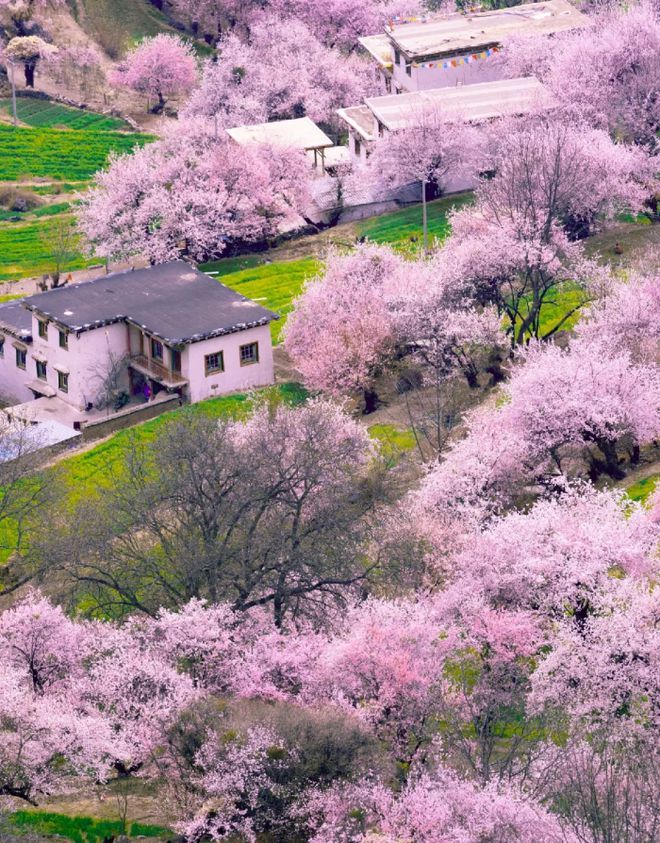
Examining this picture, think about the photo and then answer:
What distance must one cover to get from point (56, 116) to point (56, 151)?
8428 mm

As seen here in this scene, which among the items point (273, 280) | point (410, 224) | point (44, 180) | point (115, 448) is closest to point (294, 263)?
point (273, 280)

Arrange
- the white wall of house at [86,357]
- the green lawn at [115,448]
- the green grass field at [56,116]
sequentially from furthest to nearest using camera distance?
the green grass field at [56,116] < the white wall of house at [86,357] < the green lawn at [115,448]

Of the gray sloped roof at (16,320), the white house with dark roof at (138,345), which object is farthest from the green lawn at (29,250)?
the white house with dark roof at (138,345)

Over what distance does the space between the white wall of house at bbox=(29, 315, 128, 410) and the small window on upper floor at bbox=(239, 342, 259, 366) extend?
19.5 feet

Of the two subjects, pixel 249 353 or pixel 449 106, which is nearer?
pixel 249 353

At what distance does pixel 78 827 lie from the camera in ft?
196

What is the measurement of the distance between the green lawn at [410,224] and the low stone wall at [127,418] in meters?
21.5

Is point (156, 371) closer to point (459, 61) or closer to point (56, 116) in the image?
point (459, 61)

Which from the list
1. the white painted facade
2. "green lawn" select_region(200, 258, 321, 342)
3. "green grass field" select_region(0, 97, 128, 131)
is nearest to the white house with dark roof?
"green lawn" select_region(200, 258, 321, 342)

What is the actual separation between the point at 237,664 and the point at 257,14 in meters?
97.2

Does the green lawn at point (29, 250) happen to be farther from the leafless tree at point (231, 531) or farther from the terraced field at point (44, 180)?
the leafless tree at point (231, 531)

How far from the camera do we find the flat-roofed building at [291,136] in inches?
4754

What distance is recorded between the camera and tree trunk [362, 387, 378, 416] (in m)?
89.6

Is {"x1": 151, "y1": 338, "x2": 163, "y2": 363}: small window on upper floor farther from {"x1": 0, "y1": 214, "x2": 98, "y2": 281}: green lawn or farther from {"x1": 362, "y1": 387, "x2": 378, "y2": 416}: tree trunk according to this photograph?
{"x1": 0, "y1": 214, "x2": 98, "y2": 281}: green lawn
